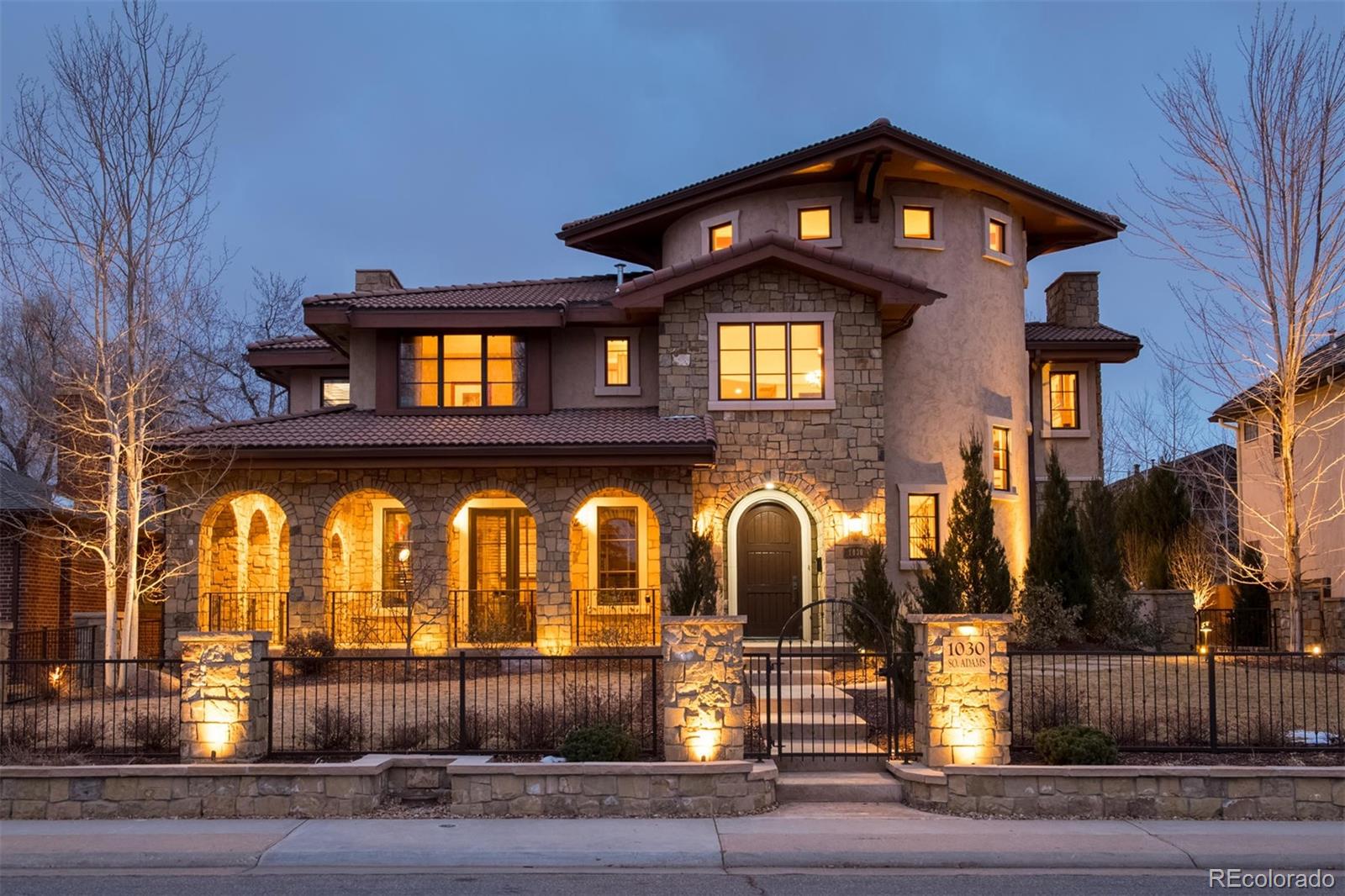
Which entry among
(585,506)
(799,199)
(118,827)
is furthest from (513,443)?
(118,827)

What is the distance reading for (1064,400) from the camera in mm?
25953

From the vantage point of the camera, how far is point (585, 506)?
2209 centimetres

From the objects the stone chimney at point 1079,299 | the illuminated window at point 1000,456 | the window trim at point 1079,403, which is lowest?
the illuminated window at point 1000,456

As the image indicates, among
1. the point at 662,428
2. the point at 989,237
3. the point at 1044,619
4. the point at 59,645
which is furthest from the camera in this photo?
the point at 989,237

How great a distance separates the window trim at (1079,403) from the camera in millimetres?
25656

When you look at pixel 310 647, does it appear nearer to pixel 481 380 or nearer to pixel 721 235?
pixel 481 380

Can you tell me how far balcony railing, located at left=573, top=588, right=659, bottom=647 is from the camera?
65.5 ft

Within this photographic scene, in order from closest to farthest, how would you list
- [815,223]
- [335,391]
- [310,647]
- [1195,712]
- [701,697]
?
[701,697] → [1195,712] → [310,647] → [815,223] → [335,391]

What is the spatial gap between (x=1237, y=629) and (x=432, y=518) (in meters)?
16.8

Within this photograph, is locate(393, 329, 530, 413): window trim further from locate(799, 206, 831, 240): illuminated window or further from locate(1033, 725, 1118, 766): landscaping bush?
locate(1033, 725, 1118, 766): landscaping bush

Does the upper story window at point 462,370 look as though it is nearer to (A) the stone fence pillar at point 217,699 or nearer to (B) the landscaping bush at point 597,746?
(A) the stone fence pillar at point 217,699

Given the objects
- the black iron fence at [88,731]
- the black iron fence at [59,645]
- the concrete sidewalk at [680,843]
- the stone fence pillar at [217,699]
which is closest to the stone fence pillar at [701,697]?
the concrete sidewalk at [680,843]

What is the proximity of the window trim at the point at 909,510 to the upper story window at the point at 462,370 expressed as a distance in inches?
291

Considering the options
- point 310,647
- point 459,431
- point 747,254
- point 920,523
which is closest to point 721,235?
point 747,254
